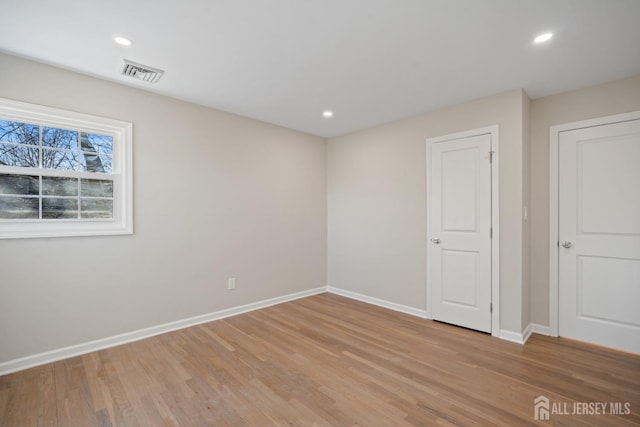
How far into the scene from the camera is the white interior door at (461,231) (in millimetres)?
3150

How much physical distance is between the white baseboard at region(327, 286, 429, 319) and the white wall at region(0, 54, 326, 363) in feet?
1.31

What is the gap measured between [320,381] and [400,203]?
8.22 ft

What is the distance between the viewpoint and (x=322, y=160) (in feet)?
16.0

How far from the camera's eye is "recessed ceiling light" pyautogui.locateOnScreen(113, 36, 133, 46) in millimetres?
2150

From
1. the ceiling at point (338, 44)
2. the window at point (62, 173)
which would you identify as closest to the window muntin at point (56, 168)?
the window at point (62, 173)

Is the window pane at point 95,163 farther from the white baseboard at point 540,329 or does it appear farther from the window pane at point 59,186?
the white baseboard at point 540,329

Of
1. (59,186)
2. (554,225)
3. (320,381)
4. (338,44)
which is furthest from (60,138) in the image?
(554,225)

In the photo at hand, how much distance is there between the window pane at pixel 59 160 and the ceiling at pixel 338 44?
2.59 feet

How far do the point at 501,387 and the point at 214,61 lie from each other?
3.53 m

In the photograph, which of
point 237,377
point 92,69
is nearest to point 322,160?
point 92,69

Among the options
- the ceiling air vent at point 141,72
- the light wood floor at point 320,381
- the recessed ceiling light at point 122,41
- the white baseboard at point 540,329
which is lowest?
the light wood floor at point 320,381

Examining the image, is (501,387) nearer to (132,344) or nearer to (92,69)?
(132,344)

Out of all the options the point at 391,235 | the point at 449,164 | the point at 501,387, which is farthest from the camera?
the point at 391,235

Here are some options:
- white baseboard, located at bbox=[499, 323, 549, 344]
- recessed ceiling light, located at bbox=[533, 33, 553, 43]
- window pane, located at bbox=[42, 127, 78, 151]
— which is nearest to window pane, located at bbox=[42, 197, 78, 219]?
window pane, located at bbox=[42, 127, 78, 151]
